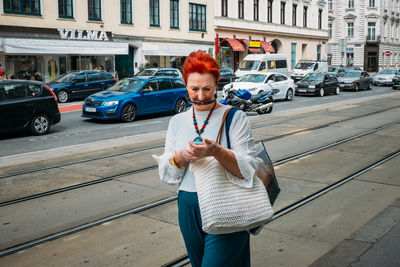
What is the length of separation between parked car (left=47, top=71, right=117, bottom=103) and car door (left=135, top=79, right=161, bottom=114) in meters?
6.78

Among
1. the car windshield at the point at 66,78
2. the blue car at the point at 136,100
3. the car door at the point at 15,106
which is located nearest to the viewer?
the car door at the point at 15,106

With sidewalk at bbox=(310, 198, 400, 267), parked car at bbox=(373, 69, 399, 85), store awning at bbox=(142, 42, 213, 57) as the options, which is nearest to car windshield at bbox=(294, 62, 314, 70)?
parked car at bbox=(373, 69, 399, 85)

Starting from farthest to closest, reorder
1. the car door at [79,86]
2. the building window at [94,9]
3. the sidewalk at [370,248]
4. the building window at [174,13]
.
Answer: the building window at [174,13]
the building window at [94,9]
the car door at [79,86]
the sidewalk at [370,248]

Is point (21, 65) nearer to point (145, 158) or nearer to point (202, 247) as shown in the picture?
point (145, 158)

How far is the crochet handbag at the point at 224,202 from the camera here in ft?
8.17

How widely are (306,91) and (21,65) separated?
53.0 feet

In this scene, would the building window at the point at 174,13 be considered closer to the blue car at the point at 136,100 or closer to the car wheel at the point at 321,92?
the car wheel at the point at 321,92

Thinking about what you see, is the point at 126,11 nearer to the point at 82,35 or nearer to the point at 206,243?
the point at 82,35

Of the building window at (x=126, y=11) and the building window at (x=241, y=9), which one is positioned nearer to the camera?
the building window at (x=126, y=11)

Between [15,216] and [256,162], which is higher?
[256,162]

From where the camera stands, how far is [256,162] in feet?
8.68

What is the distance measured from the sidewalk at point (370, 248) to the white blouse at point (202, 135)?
6.64 feet

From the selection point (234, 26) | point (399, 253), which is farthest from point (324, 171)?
point (234, 26)

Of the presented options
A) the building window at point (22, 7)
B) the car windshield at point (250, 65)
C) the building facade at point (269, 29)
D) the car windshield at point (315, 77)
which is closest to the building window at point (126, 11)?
the building window at point (22, 7)
